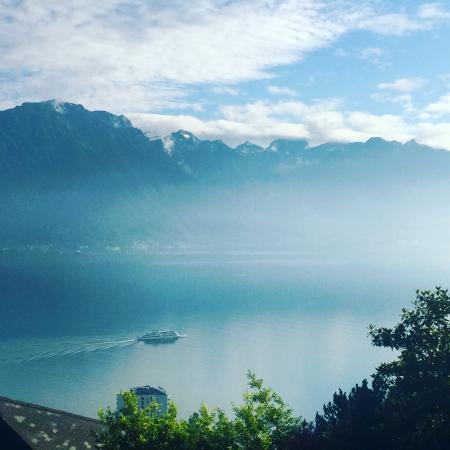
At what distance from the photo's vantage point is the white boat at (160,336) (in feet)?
559

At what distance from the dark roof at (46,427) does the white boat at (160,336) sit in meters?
138

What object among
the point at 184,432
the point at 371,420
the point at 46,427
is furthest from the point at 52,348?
the point at 371,420

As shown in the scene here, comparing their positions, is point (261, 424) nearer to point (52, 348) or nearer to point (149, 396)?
point (149, 396)

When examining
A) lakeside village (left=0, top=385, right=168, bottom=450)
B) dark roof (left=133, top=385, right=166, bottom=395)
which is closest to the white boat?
dark roof (left=133, top=385, right=166, bottom=395)

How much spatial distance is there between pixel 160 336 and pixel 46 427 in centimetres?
14132

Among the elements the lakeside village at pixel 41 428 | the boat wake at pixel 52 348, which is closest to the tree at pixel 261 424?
the lakeside village at pixel 41 428

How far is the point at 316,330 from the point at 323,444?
169 metres

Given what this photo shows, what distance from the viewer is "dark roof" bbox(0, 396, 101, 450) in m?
32.1

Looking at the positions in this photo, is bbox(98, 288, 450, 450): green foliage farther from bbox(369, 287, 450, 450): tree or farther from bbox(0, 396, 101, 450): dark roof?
bbox(0, 396, 101, 450): dark roof

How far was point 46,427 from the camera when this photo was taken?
108 feet

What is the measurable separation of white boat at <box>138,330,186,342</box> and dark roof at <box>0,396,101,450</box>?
138 m

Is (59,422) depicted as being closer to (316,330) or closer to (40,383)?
(40,383)

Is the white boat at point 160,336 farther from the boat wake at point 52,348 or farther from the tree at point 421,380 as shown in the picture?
the tree at point 421,380

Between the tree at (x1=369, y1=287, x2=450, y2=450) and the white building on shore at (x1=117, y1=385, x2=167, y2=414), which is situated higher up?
the tree at (x1=369, y1=287, x2=450, y2=450)
